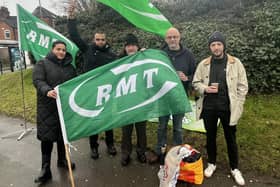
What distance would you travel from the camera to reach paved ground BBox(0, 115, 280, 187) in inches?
143

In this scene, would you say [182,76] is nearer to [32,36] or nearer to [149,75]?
[149,75]

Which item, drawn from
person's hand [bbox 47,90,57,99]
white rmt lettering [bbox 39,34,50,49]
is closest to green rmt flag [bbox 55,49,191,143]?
person's hand [bbox 47,90,57,99]

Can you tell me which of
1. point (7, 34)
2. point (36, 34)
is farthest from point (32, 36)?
point (7, 34)

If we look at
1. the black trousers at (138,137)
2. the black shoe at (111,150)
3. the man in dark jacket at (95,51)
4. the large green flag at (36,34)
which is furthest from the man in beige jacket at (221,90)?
the large green flag at (36,34)

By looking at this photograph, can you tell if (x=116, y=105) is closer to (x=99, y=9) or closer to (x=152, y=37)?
(x=152, y=37)

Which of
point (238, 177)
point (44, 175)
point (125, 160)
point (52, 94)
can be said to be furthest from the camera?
point (125, 160)

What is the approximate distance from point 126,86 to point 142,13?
1090mm

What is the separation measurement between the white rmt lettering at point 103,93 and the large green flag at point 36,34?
2431 mm

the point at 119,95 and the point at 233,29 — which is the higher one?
the point at 233,29

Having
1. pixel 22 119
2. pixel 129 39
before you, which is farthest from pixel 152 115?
pixel 22 119

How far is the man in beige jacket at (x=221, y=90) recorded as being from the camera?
3373mm

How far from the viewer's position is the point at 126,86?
326 cm

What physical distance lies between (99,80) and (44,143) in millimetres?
1348

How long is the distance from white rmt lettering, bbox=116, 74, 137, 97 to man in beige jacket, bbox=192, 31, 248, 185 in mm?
835
